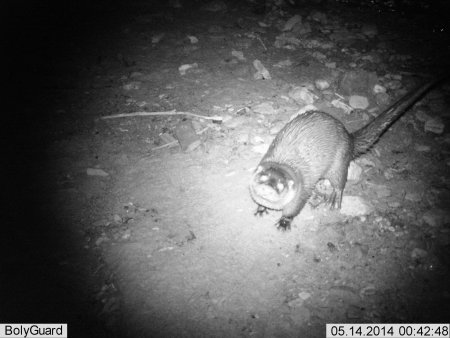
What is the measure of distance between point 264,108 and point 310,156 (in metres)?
1.44

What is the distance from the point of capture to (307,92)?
14.7 feet

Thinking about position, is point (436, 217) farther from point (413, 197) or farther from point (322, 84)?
point (322, 84)

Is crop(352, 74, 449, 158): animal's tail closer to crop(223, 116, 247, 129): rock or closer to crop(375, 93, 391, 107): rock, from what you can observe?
crop(375, 93, 391, 107): rock

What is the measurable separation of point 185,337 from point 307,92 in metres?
3.79

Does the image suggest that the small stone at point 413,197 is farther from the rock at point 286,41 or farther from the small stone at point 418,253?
the rock at point 286,41

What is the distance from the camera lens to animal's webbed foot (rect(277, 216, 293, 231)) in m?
3.17

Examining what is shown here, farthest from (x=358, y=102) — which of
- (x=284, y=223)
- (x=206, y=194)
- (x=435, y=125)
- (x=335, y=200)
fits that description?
(x=206, y=194)

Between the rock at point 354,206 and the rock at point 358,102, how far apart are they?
1.70 metres

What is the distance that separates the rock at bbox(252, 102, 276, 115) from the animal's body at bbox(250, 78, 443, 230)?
3.06ft

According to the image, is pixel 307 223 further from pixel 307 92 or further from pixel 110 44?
pixel 110 44

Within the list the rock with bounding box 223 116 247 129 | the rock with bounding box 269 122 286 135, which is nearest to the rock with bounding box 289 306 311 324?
the rock with bounding box 269 122 286 135

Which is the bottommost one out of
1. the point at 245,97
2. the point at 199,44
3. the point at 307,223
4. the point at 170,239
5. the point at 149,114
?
the point at 170,239

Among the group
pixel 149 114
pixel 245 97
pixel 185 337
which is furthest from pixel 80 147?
pixel 185 337

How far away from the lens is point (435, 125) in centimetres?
394
